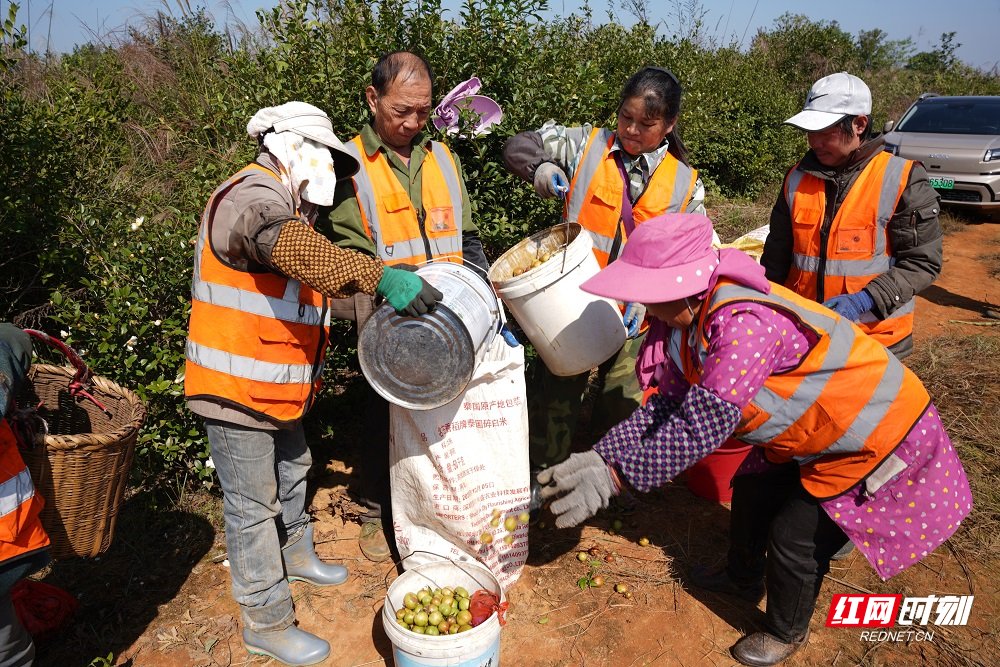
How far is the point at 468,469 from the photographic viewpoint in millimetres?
2861

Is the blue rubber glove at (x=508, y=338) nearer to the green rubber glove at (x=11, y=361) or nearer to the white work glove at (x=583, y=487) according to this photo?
the white work glove at (x=583, y=487)

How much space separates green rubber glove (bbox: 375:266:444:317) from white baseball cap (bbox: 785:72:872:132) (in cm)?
178

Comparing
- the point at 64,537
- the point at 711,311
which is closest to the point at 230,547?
the point at 64,537

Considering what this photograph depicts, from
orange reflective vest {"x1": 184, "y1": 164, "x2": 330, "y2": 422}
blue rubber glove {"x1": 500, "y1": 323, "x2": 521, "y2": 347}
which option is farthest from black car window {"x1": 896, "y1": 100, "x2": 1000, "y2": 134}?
orange reflective vest {"x1": 184, "y1": 164, "x2": 330, "y2": 422}

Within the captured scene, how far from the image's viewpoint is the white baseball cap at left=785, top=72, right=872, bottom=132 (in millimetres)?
2883

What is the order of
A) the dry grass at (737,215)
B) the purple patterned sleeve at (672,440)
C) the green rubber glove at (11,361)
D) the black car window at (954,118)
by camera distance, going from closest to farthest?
the green rubber glove at (11,361) < the purple patterned sleeve at (672,440) < the dry grass at (737,215) < the black car window at (954,118)

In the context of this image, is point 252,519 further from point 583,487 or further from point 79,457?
point 583,487

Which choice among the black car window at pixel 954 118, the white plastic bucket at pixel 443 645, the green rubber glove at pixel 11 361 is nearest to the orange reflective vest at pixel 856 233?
the white plastic bucket at pixel 443 645

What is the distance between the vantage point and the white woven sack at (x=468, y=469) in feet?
9.20

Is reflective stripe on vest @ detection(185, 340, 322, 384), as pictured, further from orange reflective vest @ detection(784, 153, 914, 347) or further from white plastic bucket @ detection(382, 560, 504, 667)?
orange reflective vest @ detection(784, 153, 914, 347)

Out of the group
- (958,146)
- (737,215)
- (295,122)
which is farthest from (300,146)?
(958,146)

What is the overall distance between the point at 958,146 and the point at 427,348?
9055mm

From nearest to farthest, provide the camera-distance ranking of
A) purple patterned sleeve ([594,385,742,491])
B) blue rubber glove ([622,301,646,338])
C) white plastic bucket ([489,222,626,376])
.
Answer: purple patterned sleeve ([594,385,742,491]), white plastic bucket ([489,222,626,376]), blue rubber glove ([622,301,646,338])

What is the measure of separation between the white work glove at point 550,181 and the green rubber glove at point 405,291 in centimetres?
112
